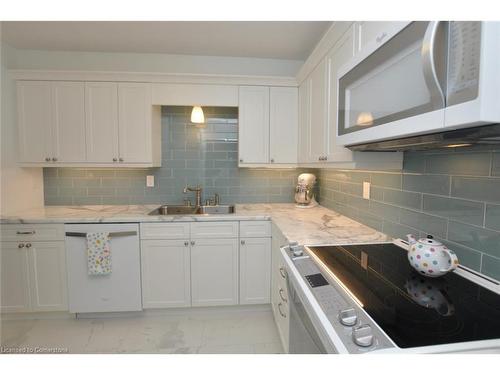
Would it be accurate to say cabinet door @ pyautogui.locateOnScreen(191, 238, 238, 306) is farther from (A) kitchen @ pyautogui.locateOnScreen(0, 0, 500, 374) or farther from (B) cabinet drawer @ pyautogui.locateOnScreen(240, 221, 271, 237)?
(B) cabinet drawer @ pyautogui.locateOnScreen(240, 221, 271, 237)

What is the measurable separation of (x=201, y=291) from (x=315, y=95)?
191cm

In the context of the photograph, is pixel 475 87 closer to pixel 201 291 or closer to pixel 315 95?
pixel 315 95

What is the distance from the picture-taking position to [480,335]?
26.0 inches

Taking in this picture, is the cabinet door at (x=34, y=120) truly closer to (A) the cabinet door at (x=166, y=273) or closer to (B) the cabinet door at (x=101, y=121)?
(B) the cabinet door at (x=101, y=121)

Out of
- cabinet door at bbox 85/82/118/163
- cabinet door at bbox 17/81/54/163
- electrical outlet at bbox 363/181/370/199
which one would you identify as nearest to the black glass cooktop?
electrical outlet at bbox 363/181/370/199

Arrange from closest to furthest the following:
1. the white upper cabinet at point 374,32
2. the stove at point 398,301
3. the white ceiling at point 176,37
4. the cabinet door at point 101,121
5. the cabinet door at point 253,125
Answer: the stove at point 398,301
the white upper cabinet at point 374,32
the white ceiling at point 176,37
the cabinet door at point 101,121
the cabinet door at point 253,125

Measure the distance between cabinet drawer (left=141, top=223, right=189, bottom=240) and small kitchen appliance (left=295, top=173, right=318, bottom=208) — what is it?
3.76 ft

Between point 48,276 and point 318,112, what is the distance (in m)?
2.60

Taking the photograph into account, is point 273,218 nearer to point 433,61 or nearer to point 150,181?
point 150,181

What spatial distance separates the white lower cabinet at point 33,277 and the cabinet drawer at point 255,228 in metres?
1.52

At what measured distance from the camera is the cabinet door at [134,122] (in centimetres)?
239

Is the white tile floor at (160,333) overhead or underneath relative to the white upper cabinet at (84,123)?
underneath

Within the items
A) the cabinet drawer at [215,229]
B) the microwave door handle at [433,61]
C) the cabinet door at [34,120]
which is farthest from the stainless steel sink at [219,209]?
the microwave door handle at [433,61]

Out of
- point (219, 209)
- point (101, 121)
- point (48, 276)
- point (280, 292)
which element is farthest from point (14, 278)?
point (280, 292)
